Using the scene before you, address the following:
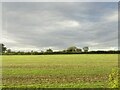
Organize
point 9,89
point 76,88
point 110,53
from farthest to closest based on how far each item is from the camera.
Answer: point 110,53 < point 76,88 < point 9,89

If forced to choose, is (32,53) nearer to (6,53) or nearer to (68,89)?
(6,53)

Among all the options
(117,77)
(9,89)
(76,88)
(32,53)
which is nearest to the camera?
(117,77)

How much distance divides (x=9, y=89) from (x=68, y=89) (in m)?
2.99

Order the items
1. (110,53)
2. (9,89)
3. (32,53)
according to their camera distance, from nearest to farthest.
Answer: (9,89) < (110,53) < (32,53)

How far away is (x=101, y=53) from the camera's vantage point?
92875 mm

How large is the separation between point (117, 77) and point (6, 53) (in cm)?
8442

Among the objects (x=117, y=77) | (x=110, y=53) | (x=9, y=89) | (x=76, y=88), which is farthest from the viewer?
(x=110, y=53)

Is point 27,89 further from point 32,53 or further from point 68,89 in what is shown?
point 32,53

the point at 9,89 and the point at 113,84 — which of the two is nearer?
the point at 113,84

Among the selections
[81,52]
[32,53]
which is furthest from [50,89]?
[32,53]

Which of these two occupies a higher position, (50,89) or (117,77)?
(117,77)

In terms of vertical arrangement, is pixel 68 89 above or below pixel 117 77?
below

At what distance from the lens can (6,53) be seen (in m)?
92.9

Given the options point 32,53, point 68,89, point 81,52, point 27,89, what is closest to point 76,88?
point 68,89
